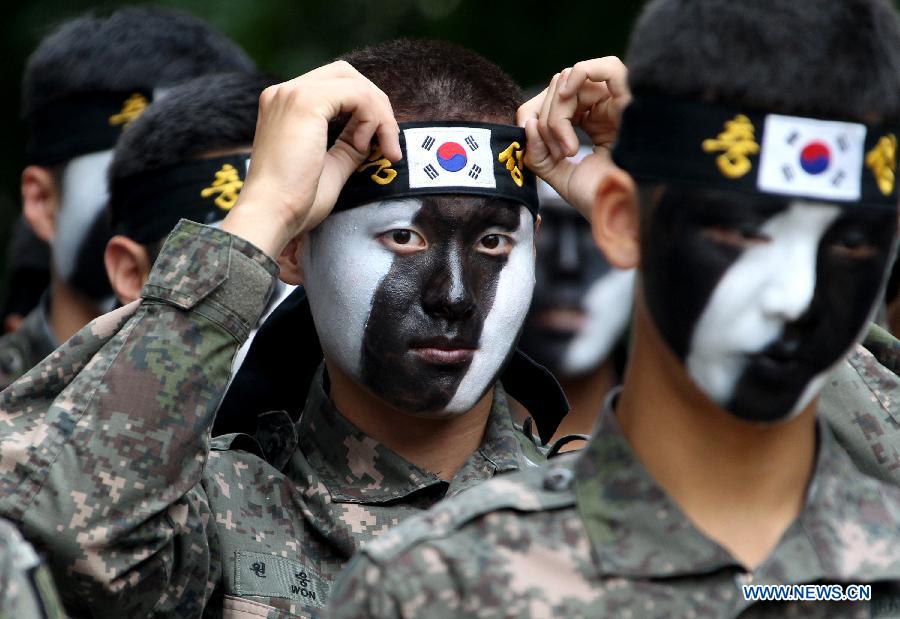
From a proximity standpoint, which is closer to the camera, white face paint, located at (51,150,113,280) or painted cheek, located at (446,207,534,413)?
painted cheek, located at (446,207,534,413)

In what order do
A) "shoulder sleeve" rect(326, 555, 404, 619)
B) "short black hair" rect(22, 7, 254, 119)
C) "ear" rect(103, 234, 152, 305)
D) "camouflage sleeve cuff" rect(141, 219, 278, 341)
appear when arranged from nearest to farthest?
1. "shoulder sleeve" rect(326, 555, 404, 619)
2. "camouflage sleeve cuff" rect(141, 219, 278, 341)
3. "ear" rect(103, 234, 152, 305)
4. "short black hair" rect(22, 7, 254, 119)

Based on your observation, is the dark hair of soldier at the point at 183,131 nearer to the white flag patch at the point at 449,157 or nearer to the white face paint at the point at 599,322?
the white flag patch at the point at 449,157

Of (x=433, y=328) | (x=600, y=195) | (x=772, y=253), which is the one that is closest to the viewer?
(x=772, y=253)

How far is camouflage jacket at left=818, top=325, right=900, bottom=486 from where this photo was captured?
3.62 m

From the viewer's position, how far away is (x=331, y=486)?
416 cm

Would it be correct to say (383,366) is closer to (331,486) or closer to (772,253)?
(331,486)

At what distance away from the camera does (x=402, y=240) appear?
4.06 m

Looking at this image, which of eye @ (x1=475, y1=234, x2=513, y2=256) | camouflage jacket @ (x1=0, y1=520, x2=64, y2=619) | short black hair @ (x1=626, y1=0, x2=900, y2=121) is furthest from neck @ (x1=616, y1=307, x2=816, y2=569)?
eye @ (x1=475, y1=234, x2=513, y2=256)

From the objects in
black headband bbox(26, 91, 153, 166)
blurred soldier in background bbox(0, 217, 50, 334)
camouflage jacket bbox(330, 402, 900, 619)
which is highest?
camouflage jacket bbox(330, 402, 900, 619)

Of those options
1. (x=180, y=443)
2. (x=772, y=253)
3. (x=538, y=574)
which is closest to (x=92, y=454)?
(x=180, y=443)

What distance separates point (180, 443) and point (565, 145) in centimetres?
108

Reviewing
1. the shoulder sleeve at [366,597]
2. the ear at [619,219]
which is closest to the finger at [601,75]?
the ear at [619,219]

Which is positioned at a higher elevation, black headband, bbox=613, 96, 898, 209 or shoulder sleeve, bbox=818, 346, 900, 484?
black headband, bbox=613, 96, 898, 209

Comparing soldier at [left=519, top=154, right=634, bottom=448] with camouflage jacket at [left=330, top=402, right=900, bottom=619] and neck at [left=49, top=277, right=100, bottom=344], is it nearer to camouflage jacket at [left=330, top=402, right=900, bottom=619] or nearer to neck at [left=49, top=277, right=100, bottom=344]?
neck at [left=49, top=277, right=100, bottom=344]
